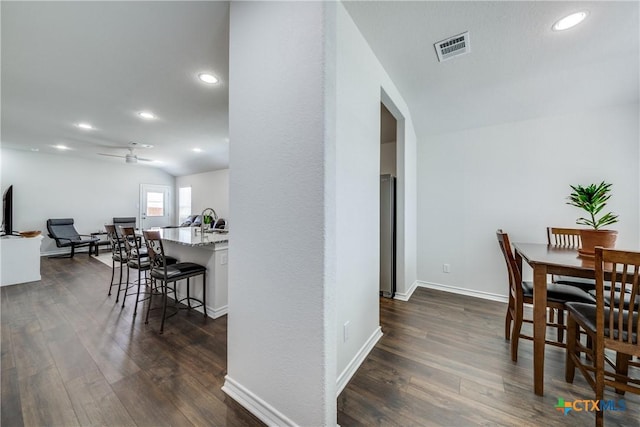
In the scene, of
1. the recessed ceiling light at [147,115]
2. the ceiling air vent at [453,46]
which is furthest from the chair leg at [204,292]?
the ceiling air vent at [453,46]

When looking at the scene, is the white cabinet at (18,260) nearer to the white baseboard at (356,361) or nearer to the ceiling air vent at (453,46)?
the white baseboard at (356,361)

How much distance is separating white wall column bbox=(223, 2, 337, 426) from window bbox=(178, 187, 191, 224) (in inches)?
339

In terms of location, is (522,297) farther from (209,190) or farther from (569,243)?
(209,190)

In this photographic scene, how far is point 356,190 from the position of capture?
1820mm

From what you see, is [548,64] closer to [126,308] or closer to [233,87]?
[233,87]

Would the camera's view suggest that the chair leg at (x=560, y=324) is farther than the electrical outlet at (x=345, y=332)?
Yes

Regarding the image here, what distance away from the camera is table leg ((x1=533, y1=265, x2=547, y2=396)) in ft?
5.07

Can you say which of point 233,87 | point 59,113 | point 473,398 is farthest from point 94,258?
point 473,398

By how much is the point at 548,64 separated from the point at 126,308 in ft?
17.1

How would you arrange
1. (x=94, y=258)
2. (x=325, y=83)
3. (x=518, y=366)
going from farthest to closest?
(x=94, y=258) < (x=518, y=366) < (x=325, y=83)

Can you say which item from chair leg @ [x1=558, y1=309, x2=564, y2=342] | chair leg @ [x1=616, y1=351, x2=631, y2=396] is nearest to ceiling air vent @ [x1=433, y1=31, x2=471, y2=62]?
chair leg @ [x1=558, y1=309, x2=564, y2=342]

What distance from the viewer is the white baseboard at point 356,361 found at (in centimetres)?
159

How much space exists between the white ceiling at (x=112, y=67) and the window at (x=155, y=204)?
3.81 metres

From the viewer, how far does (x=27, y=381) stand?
64.7 inches
